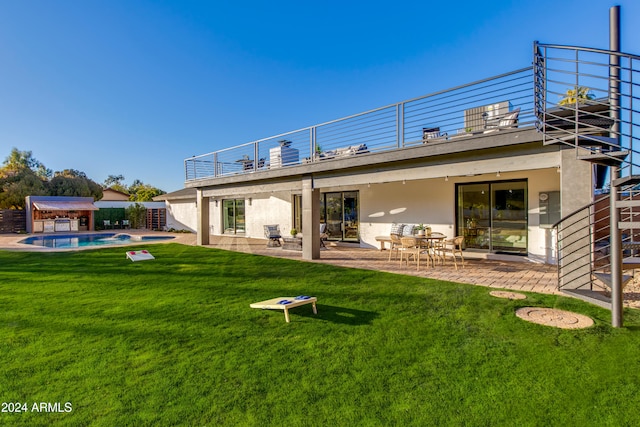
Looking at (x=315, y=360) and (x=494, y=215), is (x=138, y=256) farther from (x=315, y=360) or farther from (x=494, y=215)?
(x=494, y=215)

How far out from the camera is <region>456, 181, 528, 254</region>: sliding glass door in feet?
34.5

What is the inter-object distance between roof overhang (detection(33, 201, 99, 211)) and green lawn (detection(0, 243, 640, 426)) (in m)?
23.8

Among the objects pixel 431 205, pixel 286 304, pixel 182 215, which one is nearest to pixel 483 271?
pixel 431 205

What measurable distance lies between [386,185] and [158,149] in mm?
26488

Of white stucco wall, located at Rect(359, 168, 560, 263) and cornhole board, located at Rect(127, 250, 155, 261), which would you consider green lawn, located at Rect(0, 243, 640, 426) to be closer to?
cornhole board, located at Rect(127, 250, 155, 261)

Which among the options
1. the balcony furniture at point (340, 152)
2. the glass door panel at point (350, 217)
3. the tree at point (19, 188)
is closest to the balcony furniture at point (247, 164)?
the balcony furniture at point (340, 152)

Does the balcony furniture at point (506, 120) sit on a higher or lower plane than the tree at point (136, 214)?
higher

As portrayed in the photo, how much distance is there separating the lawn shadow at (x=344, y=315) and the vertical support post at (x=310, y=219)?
541cm

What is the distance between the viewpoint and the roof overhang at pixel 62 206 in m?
25.5

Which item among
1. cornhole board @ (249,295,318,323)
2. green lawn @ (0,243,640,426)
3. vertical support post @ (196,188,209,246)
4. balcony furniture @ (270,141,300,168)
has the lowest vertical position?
green lawn @ (0,243,640,426)

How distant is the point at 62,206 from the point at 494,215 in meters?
30.9

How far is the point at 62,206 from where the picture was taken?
26.3 meters

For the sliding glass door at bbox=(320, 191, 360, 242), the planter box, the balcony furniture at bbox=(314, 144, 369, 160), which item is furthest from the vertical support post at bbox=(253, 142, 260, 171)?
the sliding glass door at bbox=(320, 191, 360, 242)

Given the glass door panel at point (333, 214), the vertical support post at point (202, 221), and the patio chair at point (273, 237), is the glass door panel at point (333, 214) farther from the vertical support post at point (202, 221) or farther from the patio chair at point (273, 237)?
the vertical support post at point (202, 221)
